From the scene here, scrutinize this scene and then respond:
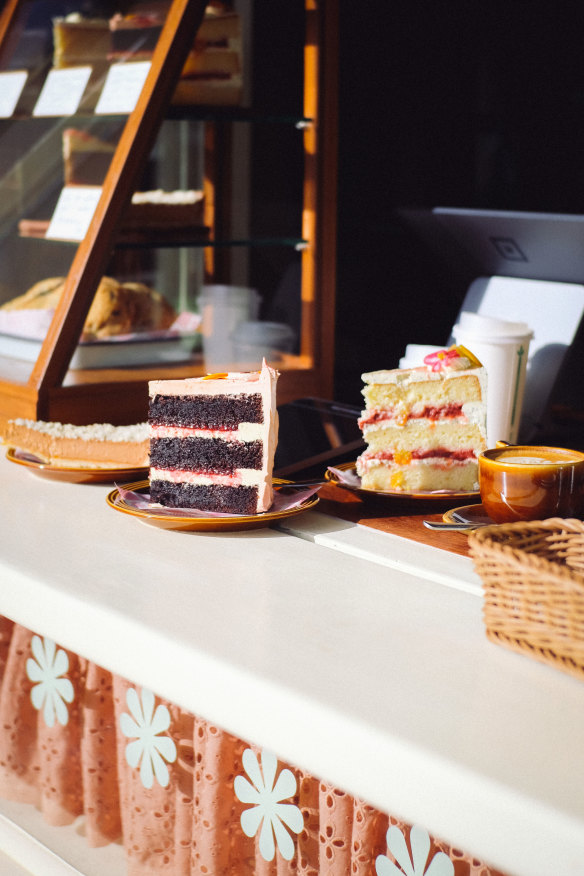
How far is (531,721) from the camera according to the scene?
0.86 m

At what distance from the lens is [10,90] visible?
2.18 meters

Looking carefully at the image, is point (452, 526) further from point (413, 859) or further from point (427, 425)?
point (413, 859)

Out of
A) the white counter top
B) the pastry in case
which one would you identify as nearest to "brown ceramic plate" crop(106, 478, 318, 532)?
the white counter top

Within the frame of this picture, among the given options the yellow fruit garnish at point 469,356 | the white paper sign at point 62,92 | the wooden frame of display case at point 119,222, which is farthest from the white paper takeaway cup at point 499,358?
the white paper sign at point 62,92

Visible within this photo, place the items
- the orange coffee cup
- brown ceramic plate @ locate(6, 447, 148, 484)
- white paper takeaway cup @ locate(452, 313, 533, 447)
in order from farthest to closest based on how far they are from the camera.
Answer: white paper takeaway cup @ locate(452, 313, 533, 447) < brown ceramic plate @ locate(6, 447, 148, 484) < the orange coffee cup

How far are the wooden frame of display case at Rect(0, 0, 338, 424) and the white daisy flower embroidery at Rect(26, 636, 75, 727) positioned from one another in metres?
0.41

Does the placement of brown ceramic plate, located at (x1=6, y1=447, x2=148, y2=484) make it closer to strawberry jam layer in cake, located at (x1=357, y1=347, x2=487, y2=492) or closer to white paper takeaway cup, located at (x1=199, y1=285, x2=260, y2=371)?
strawberry jam layer in cake, located at (x1=357, y1=347, x2=487, y2=492)

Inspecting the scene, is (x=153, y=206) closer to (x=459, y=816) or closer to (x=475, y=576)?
(x=475, y=576)

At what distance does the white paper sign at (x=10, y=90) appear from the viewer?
2164 millimetres

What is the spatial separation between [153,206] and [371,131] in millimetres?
786

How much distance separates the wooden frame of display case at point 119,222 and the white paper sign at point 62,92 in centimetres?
26

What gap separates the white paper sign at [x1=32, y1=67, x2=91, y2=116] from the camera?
203 centimetres

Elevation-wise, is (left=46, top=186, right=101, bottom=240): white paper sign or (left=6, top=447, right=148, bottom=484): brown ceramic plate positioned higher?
(left=46, top=186, right=101, bottom=240): white paper sign

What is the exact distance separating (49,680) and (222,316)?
0.87 m
